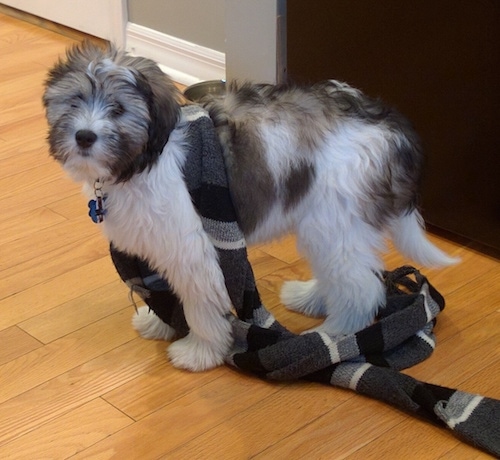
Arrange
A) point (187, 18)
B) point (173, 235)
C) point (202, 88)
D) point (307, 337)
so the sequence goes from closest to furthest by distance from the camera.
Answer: point (173, 235), point (307, 337), point (202, 88), point (187, 18)

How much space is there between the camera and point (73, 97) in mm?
1608

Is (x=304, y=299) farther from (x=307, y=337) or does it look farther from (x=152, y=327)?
(x=152, y=327)

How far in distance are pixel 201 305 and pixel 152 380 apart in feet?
0.65

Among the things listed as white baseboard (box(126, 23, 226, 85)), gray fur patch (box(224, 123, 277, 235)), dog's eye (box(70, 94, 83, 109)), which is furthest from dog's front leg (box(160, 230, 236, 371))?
white baseboard (box(126, 23, 226, 85))

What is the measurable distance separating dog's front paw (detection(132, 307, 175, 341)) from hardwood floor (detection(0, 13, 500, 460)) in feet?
0.07

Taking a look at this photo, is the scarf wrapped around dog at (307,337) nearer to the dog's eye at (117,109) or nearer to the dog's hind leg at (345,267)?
the dog's hind leg at (345,267)

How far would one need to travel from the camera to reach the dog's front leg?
5.84 ft

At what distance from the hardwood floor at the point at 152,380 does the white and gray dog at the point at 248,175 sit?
0.13 metres

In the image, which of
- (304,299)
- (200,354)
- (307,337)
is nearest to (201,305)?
(200,354)

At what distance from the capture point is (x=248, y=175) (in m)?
1.77

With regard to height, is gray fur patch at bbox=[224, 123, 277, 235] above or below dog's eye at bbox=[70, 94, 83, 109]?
below

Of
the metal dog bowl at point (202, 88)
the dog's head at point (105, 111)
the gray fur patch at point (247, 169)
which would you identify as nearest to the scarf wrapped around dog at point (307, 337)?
the gray fur patch at point (247, 169)

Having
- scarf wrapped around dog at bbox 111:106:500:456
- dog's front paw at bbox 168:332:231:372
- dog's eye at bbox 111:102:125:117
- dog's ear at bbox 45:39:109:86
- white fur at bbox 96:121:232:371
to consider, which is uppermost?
dog's ear at bbox 45:39:109:86

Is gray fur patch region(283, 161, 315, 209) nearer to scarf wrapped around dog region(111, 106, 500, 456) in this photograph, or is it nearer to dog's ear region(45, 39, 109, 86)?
scarf wrapped around dog region(111, 106, 500, 456)
